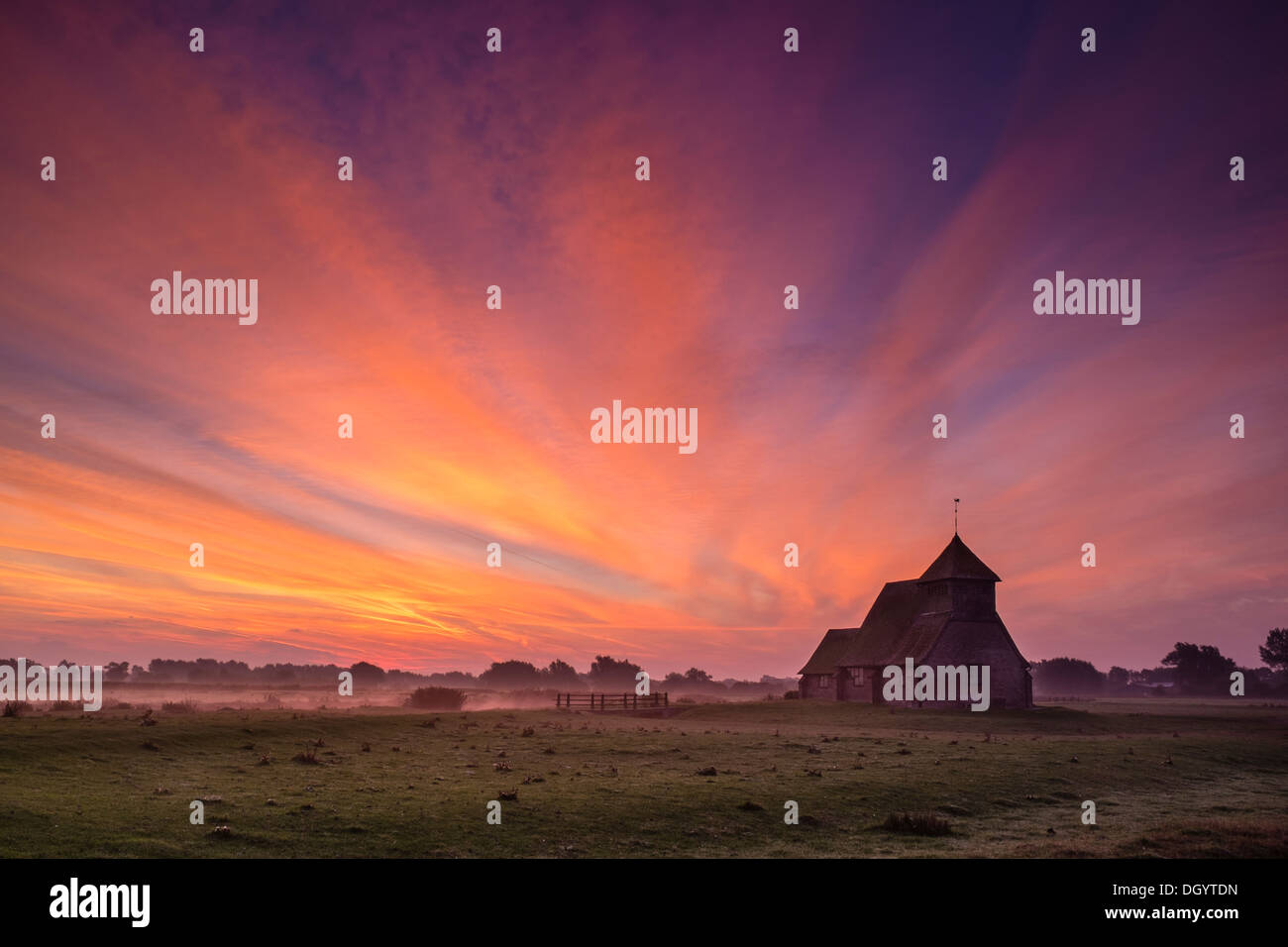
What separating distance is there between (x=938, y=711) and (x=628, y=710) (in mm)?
26937

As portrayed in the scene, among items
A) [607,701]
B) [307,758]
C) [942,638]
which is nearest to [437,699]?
[607,701]

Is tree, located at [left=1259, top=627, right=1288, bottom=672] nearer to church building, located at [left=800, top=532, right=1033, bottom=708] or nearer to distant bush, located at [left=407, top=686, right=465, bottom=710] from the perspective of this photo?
church building, located at [left=800, top=532, right=1033, bottom=708]

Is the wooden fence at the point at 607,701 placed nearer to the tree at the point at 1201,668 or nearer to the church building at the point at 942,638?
the church building at the point at 942,638

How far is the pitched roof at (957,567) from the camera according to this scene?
73.0 m

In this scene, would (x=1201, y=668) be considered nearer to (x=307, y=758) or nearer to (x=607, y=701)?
(x=607, y=701)

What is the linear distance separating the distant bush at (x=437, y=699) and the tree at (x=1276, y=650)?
18157cm

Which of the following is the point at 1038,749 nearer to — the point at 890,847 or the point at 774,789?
the point at 774,789

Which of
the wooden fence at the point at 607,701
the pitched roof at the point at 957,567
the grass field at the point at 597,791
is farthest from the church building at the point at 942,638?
the grass field at the point at 597,791

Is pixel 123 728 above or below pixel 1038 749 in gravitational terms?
above

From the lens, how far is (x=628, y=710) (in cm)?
7188

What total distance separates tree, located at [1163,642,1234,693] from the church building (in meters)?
148

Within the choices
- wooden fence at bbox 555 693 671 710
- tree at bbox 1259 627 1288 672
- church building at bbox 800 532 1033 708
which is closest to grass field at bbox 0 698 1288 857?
church building at bbox 800 532 1033 708
